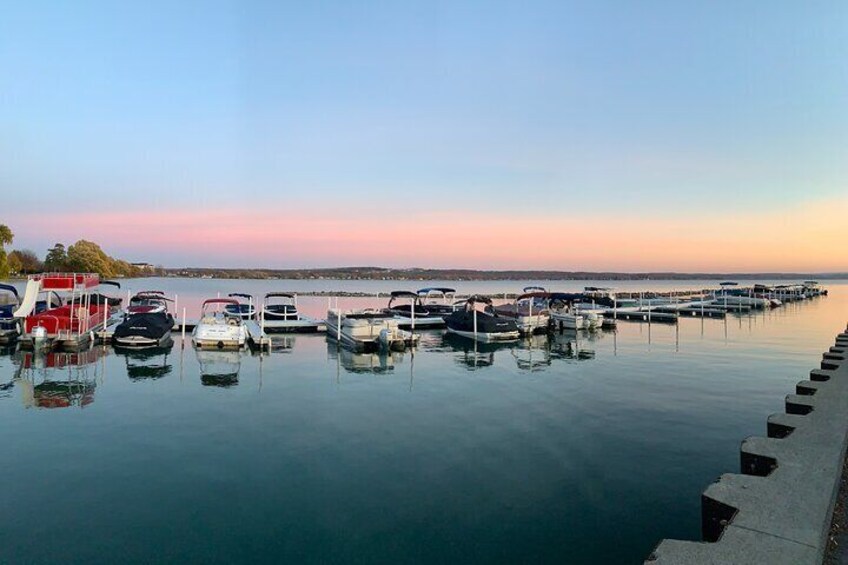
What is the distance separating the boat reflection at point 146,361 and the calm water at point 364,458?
8.7 inches

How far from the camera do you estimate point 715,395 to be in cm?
1769

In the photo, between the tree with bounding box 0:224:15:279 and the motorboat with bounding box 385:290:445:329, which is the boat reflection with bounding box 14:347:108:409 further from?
the tree with bounding box 0:224:15:279

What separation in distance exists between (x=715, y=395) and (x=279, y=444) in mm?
14132

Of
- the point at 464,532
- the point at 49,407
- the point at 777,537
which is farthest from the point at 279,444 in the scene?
the point at 777,537

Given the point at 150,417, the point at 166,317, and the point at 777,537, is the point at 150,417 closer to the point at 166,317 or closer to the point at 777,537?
the point at 777,537

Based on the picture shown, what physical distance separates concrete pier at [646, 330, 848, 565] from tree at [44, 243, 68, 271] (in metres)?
134

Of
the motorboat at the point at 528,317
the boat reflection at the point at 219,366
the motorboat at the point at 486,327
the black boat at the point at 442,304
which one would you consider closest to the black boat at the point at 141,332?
the boat reflection at the point at 219,366

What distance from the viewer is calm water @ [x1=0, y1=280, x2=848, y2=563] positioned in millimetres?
8016

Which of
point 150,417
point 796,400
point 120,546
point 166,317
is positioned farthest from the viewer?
point 166,317

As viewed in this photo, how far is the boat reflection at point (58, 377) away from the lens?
56.4 ft

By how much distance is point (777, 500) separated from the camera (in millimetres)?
6895

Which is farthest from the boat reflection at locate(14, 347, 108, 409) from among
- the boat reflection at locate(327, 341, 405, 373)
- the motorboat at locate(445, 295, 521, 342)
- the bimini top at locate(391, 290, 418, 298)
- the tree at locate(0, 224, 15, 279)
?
the tree at locate(0, 224, 15, 279)

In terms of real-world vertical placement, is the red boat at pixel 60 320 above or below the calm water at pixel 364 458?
above

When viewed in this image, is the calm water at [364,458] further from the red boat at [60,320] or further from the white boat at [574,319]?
the white boat at [574,319]
